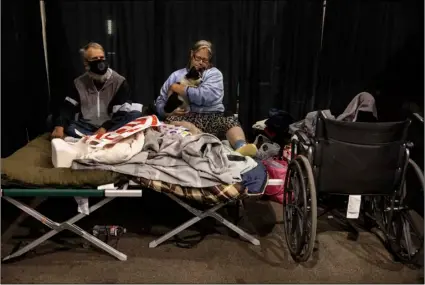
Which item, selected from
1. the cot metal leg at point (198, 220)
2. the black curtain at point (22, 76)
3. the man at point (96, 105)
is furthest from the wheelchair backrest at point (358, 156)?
the black curtain at point (22, 76)

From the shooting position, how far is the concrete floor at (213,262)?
197 cm

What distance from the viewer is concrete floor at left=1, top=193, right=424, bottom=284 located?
197cm

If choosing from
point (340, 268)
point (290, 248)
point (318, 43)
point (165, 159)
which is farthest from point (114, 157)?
point (318, 43)

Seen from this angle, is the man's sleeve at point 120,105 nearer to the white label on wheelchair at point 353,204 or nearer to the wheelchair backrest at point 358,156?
the wheelchair backrest at point 358,156

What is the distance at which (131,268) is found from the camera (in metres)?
2.03

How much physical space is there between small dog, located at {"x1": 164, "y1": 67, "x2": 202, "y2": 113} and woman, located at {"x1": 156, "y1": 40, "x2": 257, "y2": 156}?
22 millimetres

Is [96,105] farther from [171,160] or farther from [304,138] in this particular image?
[304,138]

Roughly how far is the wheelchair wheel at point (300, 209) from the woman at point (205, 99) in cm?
65

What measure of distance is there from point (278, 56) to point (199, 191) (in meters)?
1.65

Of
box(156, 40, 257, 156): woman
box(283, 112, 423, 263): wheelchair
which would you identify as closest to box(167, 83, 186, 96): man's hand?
box(156, 40, 257, 156): woman

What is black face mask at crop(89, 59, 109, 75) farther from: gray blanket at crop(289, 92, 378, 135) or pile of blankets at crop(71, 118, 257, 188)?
gray blanket at crop(289, 92, 378, 135)

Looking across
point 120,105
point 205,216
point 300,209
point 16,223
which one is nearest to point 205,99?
point 120,105

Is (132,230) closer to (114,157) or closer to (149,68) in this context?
(114,157)

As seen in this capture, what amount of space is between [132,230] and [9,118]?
1.00m
